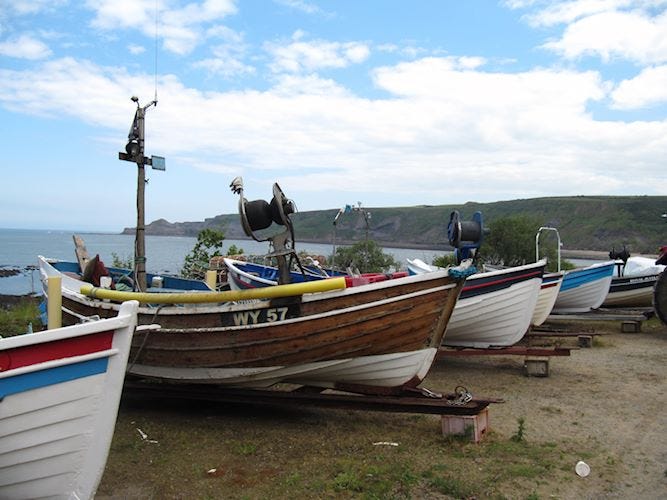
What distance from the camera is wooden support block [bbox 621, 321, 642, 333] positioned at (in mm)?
13656

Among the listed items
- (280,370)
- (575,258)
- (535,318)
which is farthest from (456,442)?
(575,258)

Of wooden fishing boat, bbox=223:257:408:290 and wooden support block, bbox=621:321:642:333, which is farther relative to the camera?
wooden support block, bbox=621:321:642:333

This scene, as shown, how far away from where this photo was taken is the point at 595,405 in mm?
7316

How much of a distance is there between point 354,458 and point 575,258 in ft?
235

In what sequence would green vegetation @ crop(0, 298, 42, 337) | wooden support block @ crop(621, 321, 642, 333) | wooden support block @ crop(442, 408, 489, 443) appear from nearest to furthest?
wooden support block @ crop(442, 408, 489, 443)
green vegetation @ crop(0, 298, 42, 337)
wooden support block @ crop(621, 321, 642, 333)

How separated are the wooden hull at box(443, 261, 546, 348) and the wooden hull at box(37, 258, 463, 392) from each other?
3.06 metres

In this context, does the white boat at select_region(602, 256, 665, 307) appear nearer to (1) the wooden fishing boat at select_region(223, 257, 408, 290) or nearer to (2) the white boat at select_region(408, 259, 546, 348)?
(2) the white boat at select_region(408, 259, 546, 348)

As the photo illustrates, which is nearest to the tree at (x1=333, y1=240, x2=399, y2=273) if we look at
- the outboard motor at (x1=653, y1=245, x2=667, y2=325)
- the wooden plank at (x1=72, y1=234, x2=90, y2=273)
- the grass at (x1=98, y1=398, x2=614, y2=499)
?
the outboard motor at (x1=653, y1=245, x2=667, y2=325)

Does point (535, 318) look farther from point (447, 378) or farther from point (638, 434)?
point (638, 434)

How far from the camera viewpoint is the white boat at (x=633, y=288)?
1630cm

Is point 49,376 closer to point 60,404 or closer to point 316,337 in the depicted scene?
point 60,404

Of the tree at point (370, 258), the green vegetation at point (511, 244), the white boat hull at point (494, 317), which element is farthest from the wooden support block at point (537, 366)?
the green vegetation at point (511, 244)

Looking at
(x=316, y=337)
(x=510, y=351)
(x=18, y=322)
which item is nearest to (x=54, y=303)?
(x=316, y=337)

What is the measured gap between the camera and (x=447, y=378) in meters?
8.96
